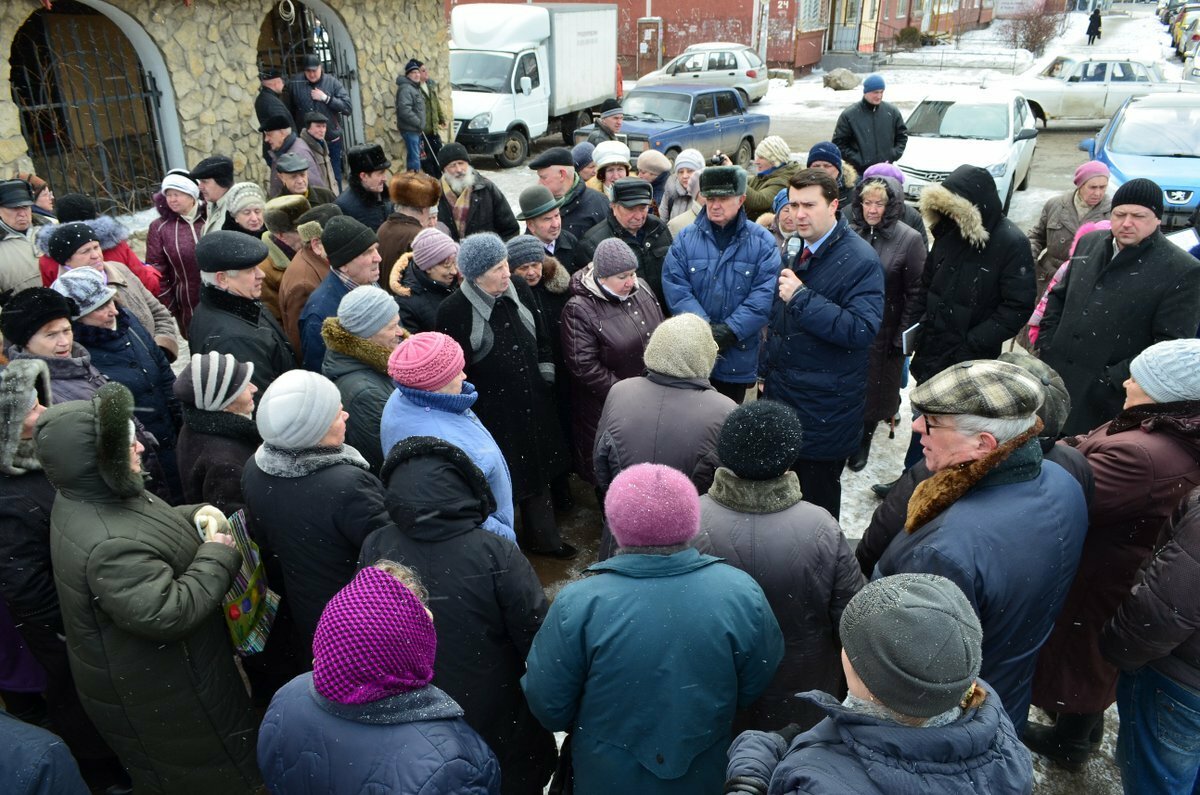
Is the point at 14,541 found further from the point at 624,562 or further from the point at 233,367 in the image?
the point at 624,562

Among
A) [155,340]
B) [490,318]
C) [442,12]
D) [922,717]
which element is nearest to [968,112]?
[442,12]

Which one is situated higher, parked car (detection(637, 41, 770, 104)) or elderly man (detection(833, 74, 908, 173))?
parked car (detection(637, 41, 770, 104))

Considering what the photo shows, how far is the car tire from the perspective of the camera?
15.3 metres

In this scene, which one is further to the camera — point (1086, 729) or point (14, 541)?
point (1086, 729)

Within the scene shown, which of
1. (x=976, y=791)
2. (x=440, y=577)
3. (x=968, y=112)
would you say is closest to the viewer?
(x=976, y=791)

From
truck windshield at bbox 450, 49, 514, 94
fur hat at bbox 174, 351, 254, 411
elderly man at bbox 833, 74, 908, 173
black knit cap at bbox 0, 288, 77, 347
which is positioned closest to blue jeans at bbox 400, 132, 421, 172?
truck windshield at bbox 450, 49, 514, 94

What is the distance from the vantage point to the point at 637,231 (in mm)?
5219

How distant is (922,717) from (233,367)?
105 inches

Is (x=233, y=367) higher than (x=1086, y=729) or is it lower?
higher

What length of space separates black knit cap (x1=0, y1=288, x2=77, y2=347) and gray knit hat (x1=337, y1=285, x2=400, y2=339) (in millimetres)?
1159

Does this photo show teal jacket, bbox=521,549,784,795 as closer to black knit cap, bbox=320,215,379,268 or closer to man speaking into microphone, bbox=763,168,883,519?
man speaking into microphone, bbox=763,168,883,519

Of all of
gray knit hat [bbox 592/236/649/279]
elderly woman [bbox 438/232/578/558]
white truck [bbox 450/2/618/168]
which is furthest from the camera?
white truck [bbox 450/2/618/168]

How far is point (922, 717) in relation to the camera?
155cm

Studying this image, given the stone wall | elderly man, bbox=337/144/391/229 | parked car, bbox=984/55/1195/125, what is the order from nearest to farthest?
elderly man, bbox=337/144/391/229, the stone wall, parked car, bbox=984/55/1195/125
